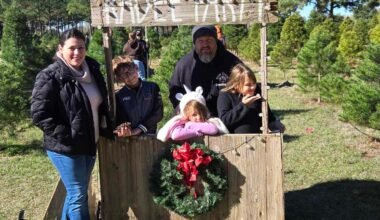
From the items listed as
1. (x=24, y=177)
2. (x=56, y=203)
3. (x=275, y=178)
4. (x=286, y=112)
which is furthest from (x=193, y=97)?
(x=286, y=112)

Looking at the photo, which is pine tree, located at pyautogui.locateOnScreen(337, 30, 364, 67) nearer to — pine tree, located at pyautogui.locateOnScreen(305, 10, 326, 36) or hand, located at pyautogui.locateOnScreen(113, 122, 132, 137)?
pine tree, located at pyautogui.locateOnScreen(305, 10, 326, 36)

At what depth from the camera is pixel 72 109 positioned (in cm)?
331

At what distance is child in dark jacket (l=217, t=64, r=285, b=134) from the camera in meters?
3.71

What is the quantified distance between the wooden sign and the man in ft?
1.00

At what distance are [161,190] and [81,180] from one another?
0.64 meters

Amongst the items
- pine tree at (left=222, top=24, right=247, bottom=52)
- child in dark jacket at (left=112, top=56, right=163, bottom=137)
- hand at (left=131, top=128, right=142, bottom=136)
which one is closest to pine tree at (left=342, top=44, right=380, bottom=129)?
child in dark jacket at (left=112, top=56, right=163, bottom=137)

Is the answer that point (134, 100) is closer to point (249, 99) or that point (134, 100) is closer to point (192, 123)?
point (192, 123)

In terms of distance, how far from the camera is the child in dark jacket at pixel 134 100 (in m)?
3.93

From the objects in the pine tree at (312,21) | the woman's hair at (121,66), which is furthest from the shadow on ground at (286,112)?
the pine tree at (312,21)

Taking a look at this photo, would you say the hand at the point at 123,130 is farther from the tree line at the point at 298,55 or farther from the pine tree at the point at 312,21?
the pine tree at the point at 312,21

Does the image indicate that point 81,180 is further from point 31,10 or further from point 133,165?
point 31,10

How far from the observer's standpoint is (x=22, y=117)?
7.68m

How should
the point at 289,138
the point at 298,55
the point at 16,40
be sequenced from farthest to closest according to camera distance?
the point at 16,40, the point at 298,55, the point at 289,138

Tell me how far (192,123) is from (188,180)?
435 millimetres
